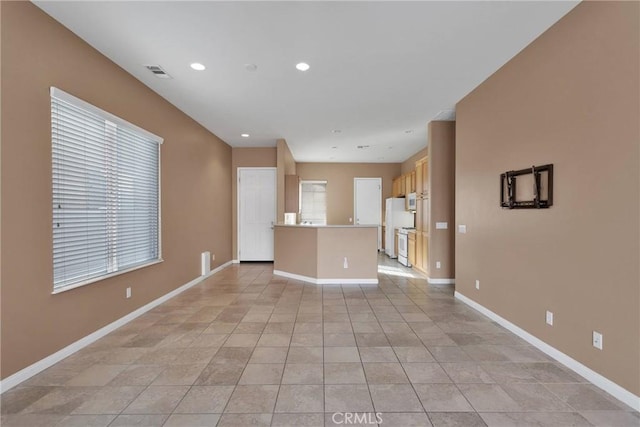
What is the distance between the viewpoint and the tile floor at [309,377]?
5.81 feet

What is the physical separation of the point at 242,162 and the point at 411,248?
4532 mm

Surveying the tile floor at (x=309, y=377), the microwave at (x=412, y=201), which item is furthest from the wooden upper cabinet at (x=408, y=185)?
the tile floor at (x=309, y=377)

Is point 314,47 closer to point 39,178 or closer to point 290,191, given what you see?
point 39,178

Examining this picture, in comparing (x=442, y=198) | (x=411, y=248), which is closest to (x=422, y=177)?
(x=442, y=198)

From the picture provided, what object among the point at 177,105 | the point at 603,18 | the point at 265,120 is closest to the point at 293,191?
the point at 265,120

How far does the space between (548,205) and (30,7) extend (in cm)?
455

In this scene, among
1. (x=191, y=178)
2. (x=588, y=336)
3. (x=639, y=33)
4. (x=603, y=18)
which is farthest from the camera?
(x=191, y=178)

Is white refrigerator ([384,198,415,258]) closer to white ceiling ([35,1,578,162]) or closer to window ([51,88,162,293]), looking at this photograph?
white ceiling ([35,1,578,162])

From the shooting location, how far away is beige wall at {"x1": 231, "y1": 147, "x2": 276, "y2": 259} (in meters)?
6.95

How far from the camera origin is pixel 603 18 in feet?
6.66

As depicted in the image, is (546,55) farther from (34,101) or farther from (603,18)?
(34,101)

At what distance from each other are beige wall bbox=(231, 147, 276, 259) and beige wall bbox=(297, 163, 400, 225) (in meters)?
2.18

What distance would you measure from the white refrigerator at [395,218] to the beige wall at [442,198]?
2.52 meters

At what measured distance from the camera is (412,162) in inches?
314
